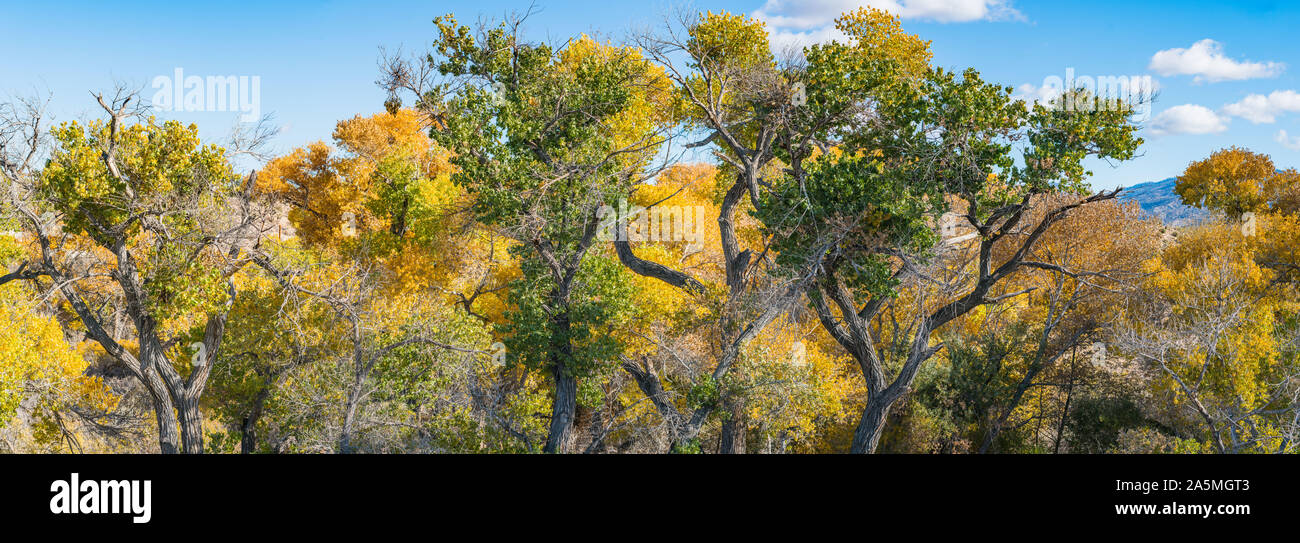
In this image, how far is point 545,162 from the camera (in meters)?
18.9

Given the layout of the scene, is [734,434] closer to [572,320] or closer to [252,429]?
[572,320]

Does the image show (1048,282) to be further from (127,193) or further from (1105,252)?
(127,193)

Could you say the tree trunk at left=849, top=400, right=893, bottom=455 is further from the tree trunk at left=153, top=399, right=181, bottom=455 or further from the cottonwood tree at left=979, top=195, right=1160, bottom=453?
the tree trunk at left=153, top=399, right=181, bottom=455

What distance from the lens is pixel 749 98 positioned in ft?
59.8

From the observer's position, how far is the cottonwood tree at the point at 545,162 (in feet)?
59.5

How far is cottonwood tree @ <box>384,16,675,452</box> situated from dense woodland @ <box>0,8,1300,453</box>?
72 millimetres

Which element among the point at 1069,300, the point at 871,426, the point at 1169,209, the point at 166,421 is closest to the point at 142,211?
the point at 166,421

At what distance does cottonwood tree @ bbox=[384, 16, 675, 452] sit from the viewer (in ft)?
59.5

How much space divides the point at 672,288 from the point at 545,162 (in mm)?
6358

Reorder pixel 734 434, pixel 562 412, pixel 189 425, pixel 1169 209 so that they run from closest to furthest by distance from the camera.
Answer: pixel 734 434 → pixel 189 425 → pixel 562 412 → pixel 1169 209

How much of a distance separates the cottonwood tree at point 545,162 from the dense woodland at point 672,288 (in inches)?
2.8

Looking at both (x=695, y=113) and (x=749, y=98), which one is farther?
(x=695, y=113)
